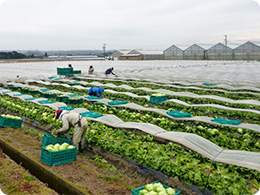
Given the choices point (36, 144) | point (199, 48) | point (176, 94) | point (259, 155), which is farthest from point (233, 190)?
point (199, 48)

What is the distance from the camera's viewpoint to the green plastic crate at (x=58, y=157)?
6191mm

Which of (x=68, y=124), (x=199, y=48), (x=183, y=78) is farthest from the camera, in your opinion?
(x=199, y=48)

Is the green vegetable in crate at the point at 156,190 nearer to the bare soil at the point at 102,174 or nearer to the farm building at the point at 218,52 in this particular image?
the bare soil at the point at 102,174

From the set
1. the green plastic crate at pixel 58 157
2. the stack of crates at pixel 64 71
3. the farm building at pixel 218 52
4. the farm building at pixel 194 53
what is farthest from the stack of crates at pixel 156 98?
the farm building at pixel 194 53

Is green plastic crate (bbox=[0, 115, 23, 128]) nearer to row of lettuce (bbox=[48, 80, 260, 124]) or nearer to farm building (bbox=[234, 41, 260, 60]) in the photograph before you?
row of lettuce (bbox=[48, 80, 260, 124])

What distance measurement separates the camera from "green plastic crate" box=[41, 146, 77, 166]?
619 centimetres

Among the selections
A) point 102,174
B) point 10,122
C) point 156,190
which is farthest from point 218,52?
point 156,190

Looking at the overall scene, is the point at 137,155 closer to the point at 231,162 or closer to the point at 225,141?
the point at 231,162

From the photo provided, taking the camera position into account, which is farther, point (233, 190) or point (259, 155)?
point (259, 155)

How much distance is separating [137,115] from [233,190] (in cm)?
570

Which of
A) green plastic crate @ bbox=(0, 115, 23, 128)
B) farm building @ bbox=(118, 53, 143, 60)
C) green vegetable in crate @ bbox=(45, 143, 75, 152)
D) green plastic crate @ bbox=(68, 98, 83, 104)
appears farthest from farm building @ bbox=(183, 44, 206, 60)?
green vegetable in crate @ bbox=(45, 143, 75, 152)

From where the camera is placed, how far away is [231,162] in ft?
19.4

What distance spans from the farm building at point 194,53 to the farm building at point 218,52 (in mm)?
1053

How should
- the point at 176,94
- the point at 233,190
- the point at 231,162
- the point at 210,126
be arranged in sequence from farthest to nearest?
the point at 176,94
the point at 210,126
the point at 231,162
the point at 233,190
